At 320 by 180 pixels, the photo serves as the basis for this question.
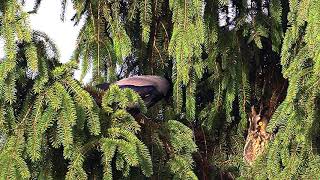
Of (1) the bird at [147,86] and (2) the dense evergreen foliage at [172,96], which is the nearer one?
(2) the dense evergreen foliage at [172,96]

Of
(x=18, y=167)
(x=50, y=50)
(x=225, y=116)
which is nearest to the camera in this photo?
(x=18, y=167)

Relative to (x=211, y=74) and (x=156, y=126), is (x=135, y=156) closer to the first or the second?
(x=156, y=126)

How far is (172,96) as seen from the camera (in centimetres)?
371

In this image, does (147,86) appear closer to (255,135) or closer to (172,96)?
(172,96)

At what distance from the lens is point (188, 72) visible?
3.28 metres

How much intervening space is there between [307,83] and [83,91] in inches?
41.7

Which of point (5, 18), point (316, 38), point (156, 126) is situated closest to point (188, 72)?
point (156, 126)

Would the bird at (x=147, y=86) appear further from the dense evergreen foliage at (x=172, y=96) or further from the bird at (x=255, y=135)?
the bird at (x=255, y=135)

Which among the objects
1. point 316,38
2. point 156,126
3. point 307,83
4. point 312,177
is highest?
point 316,38

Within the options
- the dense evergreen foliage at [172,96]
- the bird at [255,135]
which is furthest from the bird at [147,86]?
the bird at [255,135]

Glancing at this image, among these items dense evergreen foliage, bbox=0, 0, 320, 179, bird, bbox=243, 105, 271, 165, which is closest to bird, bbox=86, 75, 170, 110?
dense evergreen foliage, bbox=0, 0, 320, 179

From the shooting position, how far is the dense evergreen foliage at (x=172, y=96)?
249cm

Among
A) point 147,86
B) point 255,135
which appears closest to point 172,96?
point 147,86

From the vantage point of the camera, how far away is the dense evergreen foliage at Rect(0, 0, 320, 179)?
98.0 inches
